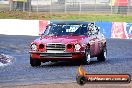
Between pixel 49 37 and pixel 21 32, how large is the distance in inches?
1198

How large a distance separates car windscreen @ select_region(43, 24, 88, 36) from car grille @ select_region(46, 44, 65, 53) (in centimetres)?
130

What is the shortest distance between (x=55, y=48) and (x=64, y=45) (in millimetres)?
317

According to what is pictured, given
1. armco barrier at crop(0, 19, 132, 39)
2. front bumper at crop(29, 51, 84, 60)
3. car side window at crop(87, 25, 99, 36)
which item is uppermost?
car side window at crop(87, 25, 99, 36)

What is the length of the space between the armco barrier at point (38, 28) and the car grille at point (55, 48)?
89.6 ft

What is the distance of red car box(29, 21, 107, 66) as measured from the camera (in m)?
18.8

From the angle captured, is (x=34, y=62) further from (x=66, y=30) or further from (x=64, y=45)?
(x=66, y=30)

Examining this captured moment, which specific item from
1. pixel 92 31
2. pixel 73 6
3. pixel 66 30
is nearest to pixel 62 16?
pixel 73 6

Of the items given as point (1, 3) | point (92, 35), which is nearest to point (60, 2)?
point (1, 3)

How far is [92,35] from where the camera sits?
20500mm

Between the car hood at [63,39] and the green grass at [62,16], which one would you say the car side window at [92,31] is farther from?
the green grass at [62,16]

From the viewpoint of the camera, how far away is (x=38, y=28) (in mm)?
49094

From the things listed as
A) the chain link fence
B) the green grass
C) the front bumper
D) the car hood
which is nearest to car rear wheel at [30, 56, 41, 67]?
the front bumper

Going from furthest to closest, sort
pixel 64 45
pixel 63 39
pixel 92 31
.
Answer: pixel 92 31
pixel 63 39
pixel 64 45

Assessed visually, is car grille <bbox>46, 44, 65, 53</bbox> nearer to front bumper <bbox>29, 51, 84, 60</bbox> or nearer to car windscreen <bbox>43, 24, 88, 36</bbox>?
front bumper <bbox>29, 51, 84, 60</bbox>
